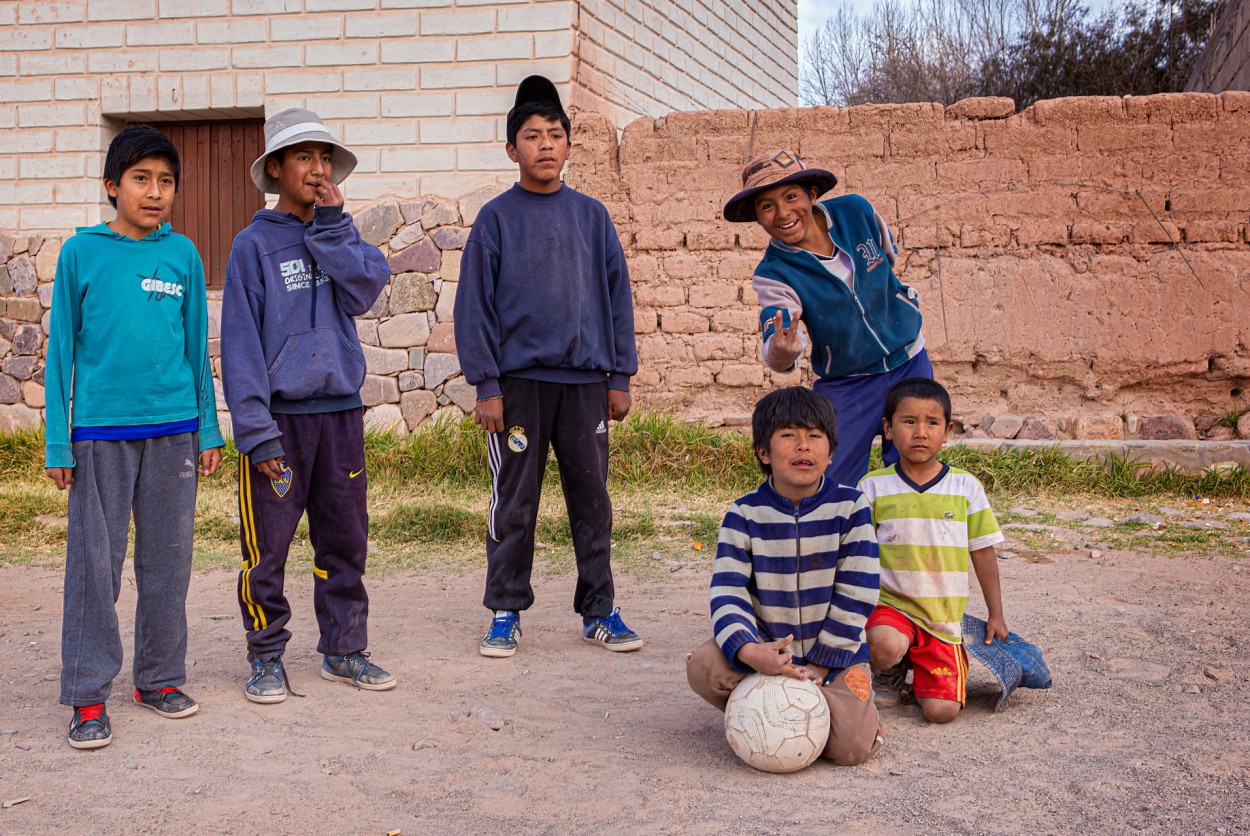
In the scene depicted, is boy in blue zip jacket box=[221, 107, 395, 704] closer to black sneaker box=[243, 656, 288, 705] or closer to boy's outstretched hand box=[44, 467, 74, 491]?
black sneaker box=[243, 656, 288, 705]

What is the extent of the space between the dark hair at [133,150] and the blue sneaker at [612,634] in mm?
2199

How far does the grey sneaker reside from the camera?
3471 millimetres

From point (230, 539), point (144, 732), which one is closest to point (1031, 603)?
point (144, 732)

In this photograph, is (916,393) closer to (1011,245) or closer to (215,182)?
(1011,245)

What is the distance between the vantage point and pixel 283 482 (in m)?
3.56

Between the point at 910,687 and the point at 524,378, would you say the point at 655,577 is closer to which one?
the point at 524,378

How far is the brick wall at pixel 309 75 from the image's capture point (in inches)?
312

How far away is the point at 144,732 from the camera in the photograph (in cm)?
328

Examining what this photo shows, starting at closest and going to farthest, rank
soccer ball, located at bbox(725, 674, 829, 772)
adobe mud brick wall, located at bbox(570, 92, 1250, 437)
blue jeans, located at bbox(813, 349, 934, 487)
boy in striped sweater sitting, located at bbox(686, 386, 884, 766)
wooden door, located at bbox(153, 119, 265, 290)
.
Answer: soccer ball, located at bbox(725, 674, 829, 772)
boy in striped sweater sitting, located at bbox(686, 386, 884, 766)
blue jeans, located at bbox(813, 349, 934, 487)
adobe mud brick wall, located at bbox(570, 92, 1250, 437)
wooden door, located at bbox(153, 119, 265, 290)

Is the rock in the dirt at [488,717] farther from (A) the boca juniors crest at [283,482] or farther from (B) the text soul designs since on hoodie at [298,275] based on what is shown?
(B) the text soul designs since on hoodie at [298,275]

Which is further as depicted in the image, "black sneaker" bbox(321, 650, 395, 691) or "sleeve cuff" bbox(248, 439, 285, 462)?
"black sneaker" bbox(321, 650, 395, 691)

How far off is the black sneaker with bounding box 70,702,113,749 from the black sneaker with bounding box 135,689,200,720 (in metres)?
0.19

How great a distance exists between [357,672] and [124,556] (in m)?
0.85

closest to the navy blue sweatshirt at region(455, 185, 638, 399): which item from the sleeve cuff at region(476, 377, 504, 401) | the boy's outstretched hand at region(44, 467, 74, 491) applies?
the sleeve cuff at region(476, 377, 504, 401)
